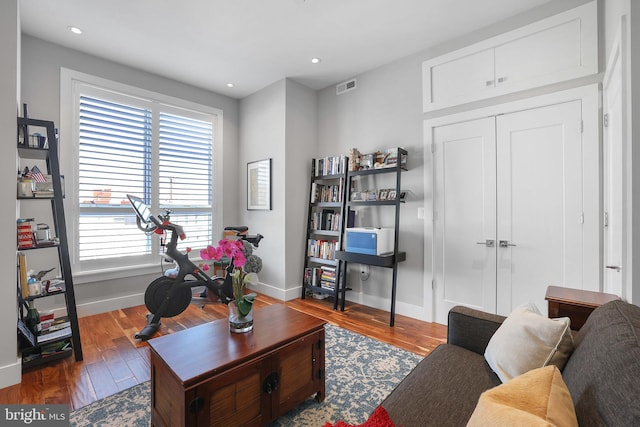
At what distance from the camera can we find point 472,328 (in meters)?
1.67

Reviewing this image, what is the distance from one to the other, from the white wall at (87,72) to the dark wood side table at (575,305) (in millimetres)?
4219

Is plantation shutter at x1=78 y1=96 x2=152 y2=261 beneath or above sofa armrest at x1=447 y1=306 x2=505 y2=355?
above

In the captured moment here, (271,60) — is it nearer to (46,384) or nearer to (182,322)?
(182,322)

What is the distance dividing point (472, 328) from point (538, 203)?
1.58 m

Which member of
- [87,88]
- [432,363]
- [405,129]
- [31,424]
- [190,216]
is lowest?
[31,424]

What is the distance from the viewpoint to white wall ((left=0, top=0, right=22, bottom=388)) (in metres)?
2.03

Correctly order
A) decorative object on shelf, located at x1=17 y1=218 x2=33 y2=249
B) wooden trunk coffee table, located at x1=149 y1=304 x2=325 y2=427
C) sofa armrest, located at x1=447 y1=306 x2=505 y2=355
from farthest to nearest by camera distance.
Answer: decorative object on shelf, located at x1=17 y1=218 x2=33 y2=249
sofa armrest, located at x1=447 y1=306 x2=505 y2=355
wooden trunk coffee table, located at x1=149 y1=304 x2=325 y2=427

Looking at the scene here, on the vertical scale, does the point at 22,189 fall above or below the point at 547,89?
below

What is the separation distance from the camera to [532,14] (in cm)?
259

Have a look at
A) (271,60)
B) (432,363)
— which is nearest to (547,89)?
(432,363)

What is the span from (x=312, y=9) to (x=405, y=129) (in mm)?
1564

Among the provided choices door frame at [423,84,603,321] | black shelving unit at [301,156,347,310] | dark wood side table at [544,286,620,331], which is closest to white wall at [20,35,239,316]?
black shelving unit at [301,156,347,310]

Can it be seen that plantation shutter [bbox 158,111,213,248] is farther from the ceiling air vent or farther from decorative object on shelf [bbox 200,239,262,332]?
decorative object on shelf [bbox 200,239,262,332]

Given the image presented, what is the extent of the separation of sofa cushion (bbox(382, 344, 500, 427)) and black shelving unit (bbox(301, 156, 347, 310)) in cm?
218
